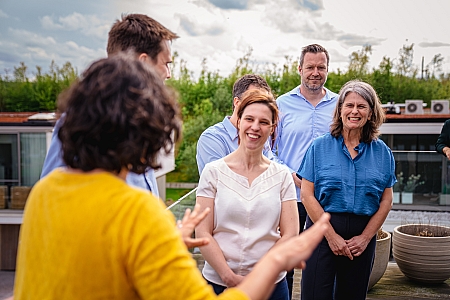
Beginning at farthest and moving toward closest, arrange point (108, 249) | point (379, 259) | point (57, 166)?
1. point (379, 259)
2. point (57, 166)
3. point (108, 249)

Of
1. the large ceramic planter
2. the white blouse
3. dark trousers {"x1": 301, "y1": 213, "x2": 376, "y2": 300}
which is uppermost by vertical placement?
the white blouse

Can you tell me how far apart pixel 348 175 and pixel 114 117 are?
6.18ft

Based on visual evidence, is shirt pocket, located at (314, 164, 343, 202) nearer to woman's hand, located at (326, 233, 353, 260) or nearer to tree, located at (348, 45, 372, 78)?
woman's hand, located at (326, 233, 353, 260)

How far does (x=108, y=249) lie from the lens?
0.89m

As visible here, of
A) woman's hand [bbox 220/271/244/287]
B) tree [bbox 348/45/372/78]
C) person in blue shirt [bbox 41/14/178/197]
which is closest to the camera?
person in blue shirt [bbox 41/14/178/197]

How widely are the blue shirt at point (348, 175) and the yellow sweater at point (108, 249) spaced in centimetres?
174

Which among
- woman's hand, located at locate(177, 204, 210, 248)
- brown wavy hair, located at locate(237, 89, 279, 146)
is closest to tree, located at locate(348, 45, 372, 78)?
brown wavy hair, located at locate(237, 89, 279, 146)

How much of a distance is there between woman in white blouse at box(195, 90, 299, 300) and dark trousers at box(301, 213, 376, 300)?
0.53m

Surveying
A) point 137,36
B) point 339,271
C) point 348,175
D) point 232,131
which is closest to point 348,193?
point 348,175

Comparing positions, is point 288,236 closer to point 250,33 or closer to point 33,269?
point 33,269

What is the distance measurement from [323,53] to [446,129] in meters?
1.66

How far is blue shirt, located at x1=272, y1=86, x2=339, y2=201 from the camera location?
129 inches

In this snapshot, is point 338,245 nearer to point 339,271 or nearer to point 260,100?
point 339,271

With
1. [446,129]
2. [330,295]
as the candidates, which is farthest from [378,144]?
[446,129]
